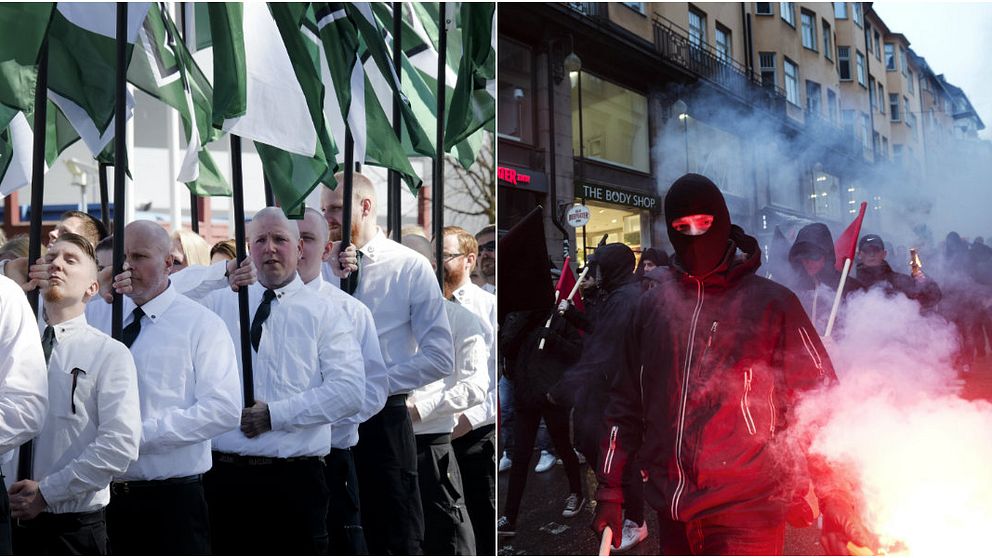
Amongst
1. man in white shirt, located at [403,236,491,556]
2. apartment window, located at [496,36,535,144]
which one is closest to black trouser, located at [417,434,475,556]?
man in white shirt, located at [403,236,491,556]

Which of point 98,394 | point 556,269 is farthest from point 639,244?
point 98,394

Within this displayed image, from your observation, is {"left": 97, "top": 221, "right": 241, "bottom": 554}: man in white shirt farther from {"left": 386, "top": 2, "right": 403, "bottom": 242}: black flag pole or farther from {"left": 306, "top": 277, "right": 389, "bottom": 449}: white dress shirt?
{"left": 386, "top": 2, "right": 403, "bottom": 242}: black flag pole

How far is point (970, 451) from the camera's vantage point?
2.75 meters

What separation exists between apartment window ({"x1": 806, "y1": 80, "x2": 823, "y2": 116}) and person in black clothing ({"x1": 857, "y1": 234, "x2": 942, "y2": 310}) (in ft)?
1.53

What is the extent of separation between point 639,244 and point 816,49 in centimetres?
95

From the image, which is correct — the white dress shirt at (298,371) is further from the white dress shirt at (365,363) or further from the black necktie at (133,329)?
the black necktie at (133,329)

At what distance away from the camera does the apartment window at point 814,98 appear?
2908 millimetres

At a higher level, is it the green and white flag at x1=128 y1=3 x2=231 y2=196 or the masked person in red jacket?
the green and white flag at x1=128 y1=3 x2=231 y2=196

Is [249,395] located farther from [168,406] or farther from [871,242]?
[871,242]

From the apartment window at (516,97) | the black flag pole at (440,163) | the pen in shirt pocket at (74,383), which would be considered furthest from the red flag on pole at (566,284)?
the pen in shirt pocket at (74,383)

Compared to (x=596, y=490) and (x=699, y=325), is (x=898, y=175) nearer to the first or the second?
(x=699, y=325)

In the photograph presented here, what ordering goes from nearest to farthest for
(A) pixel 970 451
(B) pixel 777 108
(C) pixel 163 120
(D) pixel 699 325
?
(D) pixel 699 325 < (A) pixel 970 451 < (B) pixel 777 108 < (C) pixel 163 120

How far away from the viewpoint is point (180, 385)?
9.26ft

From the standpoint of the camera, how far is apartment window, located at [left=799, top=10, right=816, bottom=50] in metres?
2.96
